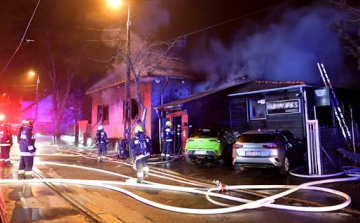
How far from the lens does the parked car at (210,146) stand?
1156 cm

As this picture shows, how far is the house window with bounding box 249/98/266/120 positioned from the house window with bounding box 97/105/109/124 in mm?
13084

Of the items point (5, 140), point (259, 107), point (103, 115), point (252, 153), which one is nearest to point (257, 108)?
point (259, 107)

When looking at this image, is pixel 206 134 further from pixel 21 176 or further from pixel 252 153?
pixel 21 176

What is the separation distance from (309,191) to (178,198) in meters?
3.26

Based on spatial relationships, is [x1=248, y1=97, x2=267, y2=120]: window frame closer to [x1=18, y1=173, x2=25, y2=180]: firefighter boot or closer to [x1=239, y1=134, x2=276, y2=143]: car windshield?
[x1=239, y1=134, x2=276, y2=143]: car windshield

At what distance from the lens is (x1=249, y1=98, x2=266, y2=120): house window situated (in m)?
14.0

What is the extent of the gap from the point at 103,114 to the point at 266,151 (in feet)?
58.3

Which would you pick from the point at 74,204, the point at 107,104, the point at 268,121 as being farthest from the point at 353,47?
the point at 107,104

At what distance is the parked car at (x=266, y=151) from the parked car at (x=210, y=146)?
185cm

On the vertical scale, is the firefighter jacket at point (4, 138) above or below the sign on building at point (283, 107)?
below

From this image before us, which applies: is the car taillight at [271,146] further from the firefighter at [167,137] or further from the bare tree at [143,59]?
the bare tree at [143,59]

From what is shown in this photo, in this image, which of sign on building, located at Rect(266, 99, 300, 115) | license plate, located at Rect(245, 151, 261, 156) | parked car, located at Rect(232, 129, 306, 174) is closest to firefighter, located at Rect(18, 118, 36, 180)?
parked car, located at Rect(232, 129, 306, 174)

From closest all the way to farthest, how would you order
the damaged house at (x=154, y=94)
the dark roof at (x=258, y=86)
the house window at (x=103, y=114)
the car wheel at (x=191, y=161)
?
the dark roof at (x=258, y=86), the car wheel at (x=191, y=161), the damaged house at (x=154, y=94), the house window at (x=103, y=114)

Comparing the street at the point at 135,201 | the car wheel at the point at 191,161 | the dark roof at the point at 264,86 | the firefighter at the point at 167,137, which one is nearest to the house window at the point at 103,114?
the firefighter at the point at 167,137
